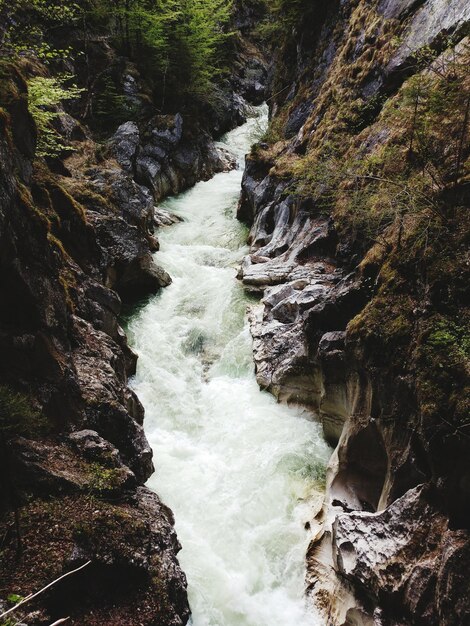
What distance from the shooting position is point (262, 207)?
18125mm

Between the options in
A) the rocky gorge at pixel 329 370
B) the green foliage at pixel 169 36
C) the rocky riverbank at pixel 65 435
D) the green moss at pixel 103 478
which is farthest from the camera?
the green foliage at pixel 169 36

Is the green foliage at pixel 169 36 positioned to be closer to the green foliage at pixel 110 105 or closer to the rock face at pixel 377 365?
the green foliage at pixel 110 105

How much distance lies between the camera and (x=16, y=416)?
5.18m

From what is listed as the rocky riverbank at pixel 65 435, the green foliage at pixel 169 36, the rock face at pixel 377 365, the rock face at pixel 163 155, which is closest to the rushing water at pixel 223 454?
the rock face at pixel 377 365

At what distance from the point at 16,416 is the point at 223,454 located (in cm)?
529

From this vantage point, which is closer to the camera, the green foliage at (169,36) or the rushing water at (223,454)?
the rushing water at (223,454)

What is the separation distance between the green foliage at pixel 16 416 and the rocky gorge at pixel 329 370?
37mm

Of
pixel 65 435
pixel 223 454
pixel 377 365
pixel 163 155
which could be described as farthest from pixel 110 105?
pixel 377 365

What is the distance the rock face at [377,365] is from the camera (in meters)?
5.07

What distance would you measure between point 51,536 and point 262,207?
16014 millimetres

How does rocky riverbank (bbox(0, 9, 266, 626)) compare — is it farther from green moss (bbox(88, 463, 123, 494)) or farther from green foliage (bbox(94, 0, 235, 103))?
green foliage (bbox(94, 0, 235, 103))

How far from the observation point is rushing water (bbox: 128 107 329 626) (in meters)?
6.59

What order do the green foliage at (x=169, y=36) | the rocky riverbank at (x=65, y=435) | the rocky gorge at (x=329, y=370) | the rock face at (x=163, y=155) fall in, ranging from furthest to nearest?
the green foliage at (x=169, y=36) < the rock face at (x=163, y=155) < the rocky gorge at (x=329, y=370) < the rocky riverbank at (x=65, y=435)

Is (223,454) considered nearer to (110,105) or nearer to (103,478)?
(103,478)
